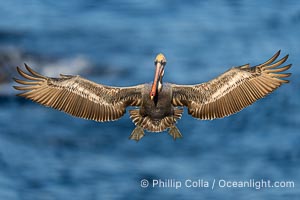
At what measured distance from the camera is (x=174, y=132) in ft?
43.8

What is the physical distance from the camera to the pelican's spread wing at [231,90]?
43.8ft

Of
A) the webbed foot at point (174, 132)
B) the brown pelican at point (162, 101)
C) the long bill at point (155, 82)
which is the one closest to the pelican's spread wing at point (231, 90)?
the brown pelican at point (162, 101)

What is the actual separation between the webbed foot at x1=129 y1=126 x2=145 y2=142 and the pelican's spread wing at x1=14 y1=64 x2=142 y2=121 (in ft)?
1.46

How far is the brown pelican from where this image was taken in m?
13.0

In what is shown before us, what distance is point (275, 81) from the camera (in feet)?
45.0

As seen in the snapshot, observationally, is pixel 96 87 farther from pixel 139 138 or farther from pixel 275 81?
pixel 275 81

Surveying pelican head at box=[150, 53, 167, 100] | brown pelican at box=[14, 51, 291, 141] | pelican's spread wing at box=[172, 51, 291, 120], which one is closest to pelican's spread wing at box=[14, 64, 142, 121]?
brown pelican at box=[14, 51, 291, 141]

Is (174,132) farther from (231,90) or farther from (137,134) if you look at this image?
(231,90)

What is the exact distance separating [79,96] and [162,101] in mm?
1847

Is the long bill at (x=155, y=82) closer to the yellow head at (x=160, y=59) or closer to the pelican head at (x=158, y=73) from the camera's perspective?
the pelican head at (x=158, y=73)

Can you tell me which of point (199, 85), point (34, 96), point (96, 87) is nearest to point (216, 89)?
point (199, 85)

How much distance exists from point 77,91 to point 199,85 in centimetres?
254

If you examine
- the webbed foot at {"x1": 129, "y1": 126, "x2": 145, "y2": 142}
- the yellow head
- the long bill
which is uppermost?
the yellow head

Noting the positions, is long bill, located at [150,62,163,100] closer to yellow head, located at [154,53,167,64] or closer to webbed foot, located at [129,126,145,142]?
yellow head, located at [154,53,167,64]
